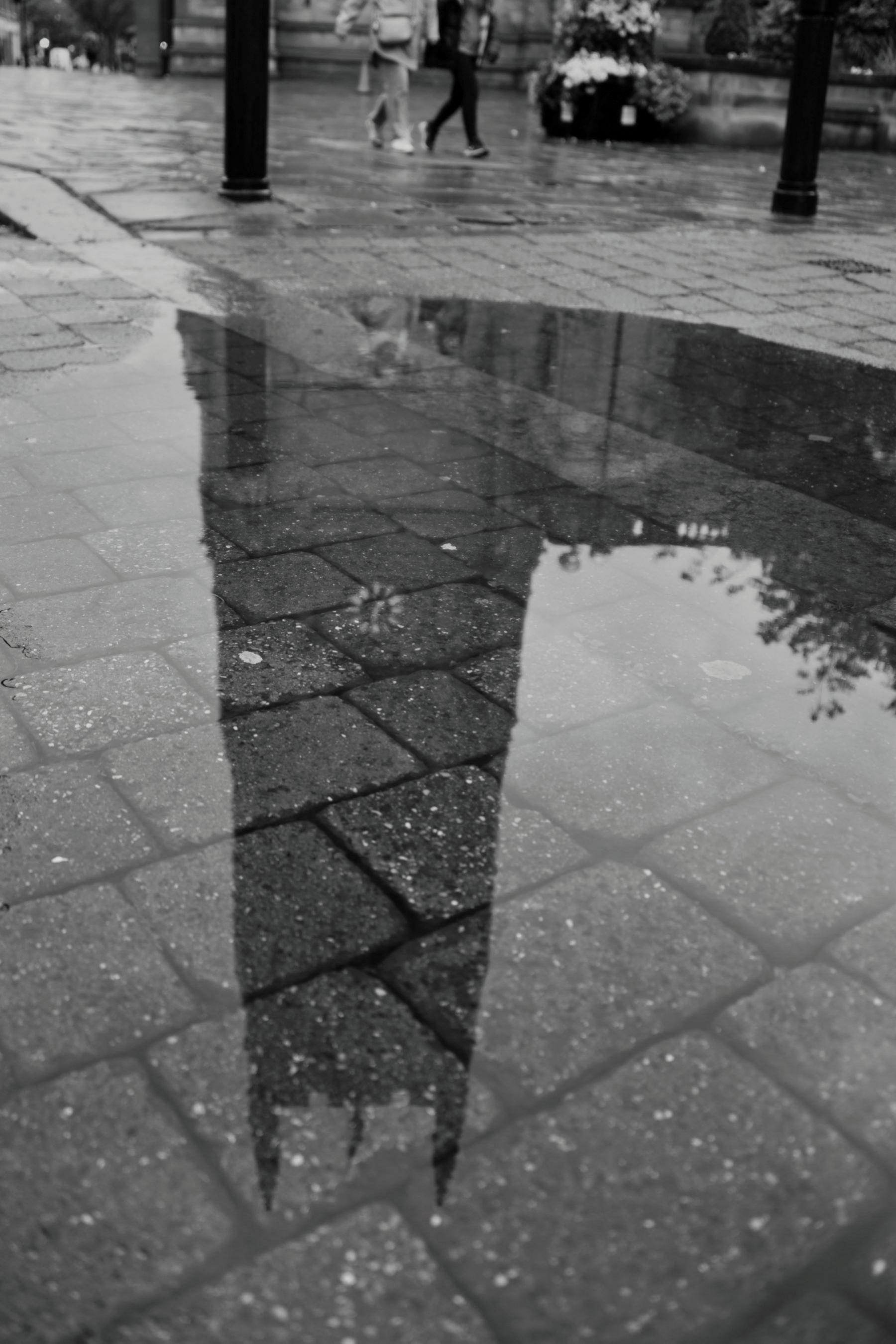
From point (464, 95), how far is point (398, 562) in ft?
35.7

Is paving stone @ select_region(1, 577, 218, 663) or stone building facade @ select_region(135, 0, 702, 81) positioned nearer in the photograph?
paving stone @ select_region(1, 577, 218, 663)

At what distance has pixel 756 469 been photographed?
466 centimetres

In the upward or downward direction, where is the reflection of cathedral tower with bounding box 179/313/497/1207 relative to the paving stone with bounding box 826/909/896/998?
downward

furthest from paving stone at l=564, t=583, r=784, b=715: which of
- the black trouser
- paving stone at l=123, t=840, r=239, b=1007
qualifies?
the black trouser

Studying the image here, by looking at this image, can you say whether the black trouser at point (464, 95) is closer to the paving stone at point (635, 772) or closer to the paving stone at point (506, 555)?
the paving stone at point (506, 555)

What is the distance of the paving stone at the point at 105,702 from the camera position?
2.80 metres

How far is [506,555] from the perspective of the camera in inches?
151

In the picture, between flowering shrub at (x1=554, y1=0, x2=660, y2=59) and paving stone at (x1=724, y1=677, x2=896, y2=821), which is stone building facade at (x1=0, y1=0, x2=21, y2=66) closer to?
flowering shrub at (x1=554, y1=0, x2=660, y2=59)

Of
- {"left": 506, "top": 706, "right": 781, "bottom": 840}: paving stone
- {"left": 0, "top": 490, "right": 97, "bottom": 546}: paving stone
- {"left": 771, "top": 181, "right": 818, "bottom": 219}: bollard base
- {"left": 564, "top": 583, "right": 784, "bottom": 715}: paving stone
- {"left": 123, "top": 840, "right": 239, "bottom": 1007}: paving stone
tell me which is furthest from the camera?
{"left": 771, "top": 181, "right": 818, "bottom": 219}: bollard base

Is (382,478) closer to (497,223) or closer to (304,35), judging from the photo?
(497,223)

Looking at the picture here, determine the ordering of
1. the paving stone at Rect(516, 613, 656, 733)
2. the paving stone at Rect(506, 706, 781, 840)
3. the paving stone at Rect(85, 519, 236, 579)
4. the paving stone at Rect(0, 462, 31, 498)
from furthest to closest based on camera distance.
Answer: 1. the paving stone at Rect(0, 462, 31, 498)
2. the paving stone at Rect(85, 519, 236, 579)
3. the paving stone at Rect(516, 613, 656, 733)
4. the paving stone at Rect(506, 706, 781, 840)

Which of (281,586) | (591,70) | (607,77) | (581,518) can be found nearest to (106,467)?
(281,586)

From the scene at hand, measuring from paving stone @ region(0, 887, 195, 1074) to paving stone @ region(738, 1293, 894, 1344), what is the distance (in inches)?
34.7

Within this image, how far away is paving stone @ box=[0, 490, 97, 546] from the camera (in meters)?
3.77
